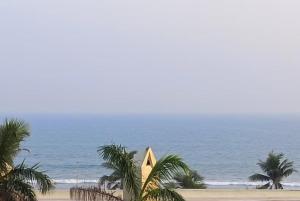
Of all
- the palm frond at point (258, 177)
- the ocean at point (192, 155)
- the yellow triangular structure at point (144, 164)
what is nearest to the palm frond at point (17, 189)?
the yellow triangular structure at point (144, 164)

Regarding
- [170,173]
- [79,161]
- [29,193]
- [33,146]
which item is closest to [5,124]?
[29,193]

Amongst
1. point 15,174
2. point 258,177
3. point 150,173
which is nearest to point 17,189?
point 15,174

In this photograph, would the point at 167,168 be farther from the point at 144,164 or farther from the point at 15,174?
the point at 15,174

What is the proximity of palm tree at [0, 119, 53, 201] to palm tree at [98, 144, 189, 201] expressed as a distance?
5.09 feet

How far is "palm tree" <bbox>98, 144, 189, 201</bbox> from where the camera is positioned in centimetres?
1323

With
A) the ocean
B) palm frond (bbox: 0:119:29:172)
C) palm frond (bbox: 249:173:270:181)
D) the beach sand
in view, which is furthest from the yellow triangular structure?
the ocean

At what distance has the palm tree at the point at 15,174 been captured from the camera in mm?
13805

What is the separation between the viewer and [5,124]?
46.1 ft

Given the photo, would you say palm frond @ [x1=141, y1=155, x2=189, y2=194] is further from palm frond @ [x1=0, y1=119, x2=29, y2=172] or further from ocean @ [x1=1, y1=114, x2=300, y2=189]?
ocean @ [x1=1, y1=114, x2=300, y2=189]

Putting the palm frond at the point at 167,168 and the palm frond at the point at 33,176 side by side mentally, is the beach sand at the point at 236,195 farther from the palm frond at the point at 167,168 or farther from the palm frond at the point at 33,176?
the palm frond at the point at 167,168

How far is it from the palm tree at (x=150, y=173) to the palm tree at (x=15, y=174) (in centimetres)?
155

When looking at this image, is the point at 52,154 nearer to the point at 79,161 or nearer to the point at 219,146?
the point at 79,161

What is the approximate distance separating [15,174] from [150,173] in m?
2.85

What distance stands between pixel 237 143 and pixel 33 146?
38510 millimetres
